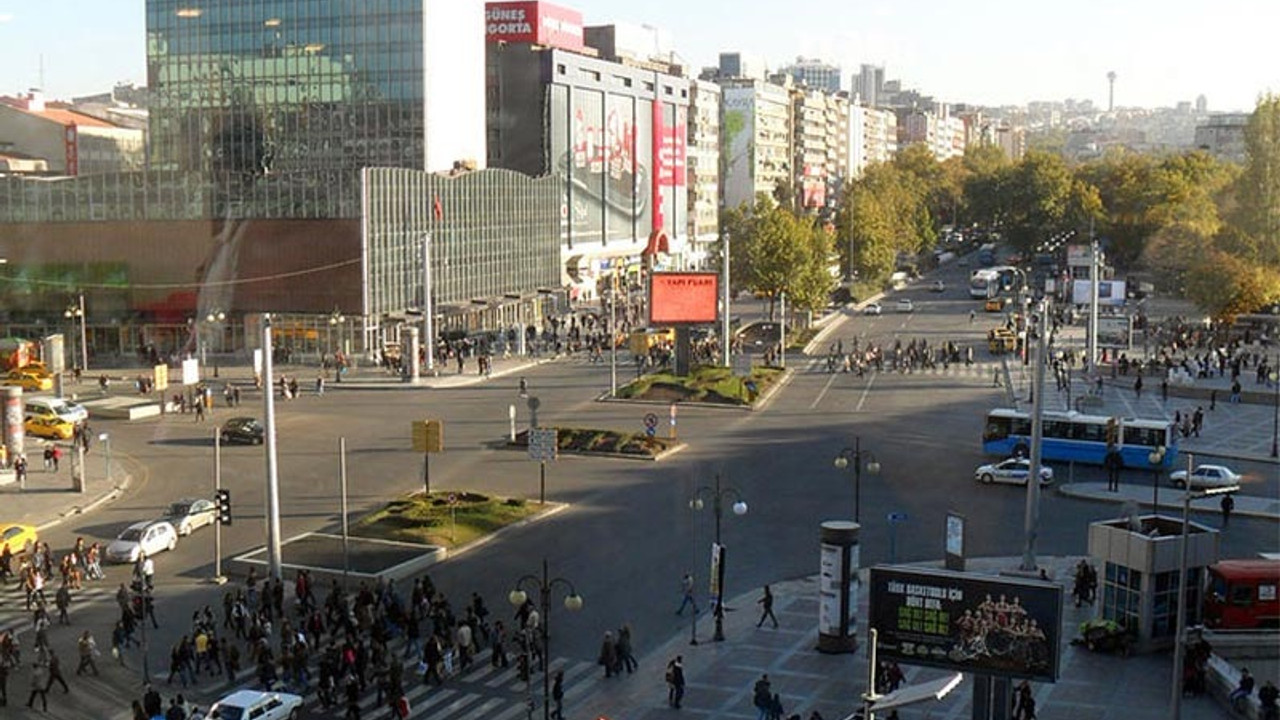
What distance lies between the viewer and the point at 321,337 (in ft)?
265

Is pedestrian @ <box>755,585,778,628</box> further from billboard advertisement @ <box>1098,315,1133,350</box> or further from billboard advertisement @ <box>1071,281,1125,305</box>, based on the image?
billboard advertisement @ <box>1071,281,1125,305</box>

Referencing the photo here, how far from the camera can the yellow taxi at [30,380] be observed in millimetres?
70438

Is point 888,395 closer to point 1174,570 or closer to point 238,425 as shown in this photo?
point 238,425

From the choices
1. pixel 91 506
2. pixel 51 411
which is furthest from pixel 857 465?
pixel 51 411

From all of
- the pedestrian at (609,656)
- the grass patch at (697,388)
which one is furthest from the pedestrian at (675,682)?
the grass patch at (697,388)

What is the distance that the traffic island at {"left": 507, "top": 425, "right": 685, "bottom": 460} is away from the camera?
5206cm

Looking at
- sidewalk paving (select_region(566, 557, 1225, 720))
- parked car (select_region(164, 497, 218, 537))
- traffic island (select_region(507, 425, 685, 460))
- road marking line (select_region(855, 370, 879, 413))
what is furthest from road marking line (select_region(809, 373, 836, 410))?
sidewalk paving (select_region(566, 557, 1225, 720))

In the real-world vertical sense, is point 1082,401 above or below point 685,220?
below

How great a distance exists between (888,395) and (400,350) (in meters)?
28.0

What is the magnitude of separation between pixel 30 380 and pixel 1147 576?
5762cm

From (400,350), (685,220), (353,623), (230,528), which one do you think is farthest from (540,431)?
(685,220)

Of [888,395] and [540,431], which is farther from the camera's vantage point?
[888,395]

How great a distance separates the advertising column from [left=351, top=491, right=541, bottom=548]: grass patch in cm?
1235

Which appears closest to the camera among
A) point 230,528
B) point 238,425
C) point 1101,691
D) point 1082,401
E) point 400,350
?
point 1101,691
